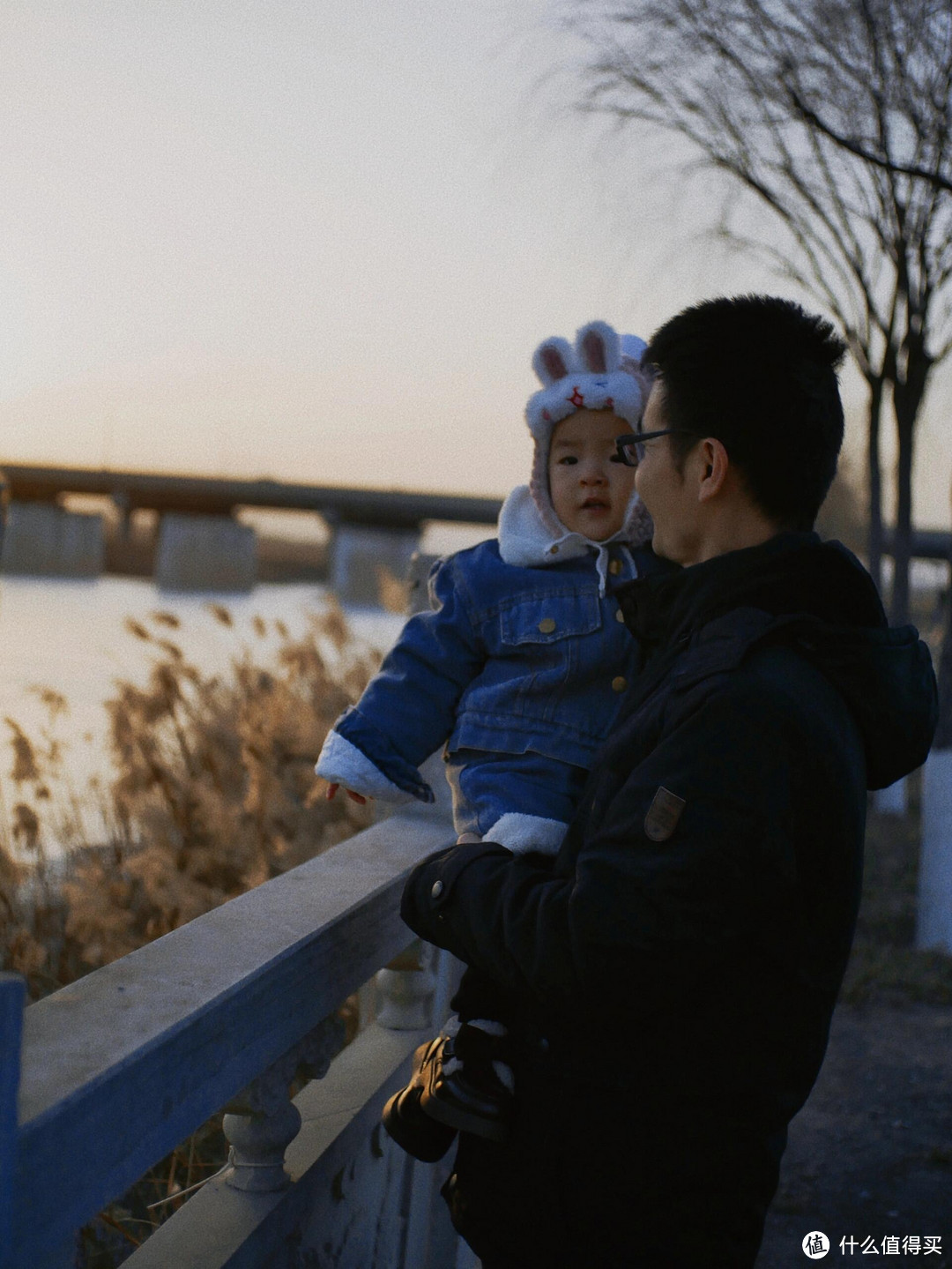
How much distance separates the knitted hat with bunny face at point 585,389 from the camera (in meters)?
2.09

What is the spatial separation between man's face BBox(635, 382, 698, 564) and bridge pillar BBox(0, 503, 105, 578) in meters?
24.8

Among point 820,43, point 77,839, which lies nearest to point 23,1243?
point 77,839

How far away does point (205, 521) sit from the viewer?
2905cm

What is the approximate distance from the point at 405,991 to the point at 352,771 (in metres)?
0.88

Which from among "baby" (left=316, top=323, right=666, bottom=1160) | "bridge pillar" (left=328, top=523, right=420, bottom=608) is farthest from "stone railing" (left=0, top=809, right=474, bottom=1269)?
"bridge pillar" (left=328, top=523, right=420, bottom=608)

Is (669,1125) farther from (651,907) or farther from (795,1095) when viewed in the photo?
(651,907)

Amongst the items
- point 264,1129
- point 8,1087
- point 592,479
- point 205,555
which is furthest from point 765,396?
point 205,555

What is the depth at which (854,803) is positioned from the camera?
1.36 m

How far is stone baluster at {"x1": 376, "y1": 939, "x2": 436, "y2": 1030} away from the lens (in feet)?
8.73

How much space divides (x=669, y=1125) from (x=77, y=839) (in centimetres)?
378

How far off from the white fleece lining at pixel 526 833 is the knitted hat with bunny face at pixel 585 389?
22.0 inches

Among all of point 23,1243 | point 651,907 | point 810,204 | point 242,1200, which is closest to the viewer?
point 23,1243

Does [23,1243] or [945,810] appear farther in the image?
[945,810]

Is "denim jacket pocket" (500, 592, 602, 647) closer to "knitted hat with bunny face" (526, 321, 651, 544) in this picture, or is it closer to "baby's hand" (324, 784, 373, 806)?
"knitted hat with bunny face" (526, 321, 651, 544)
